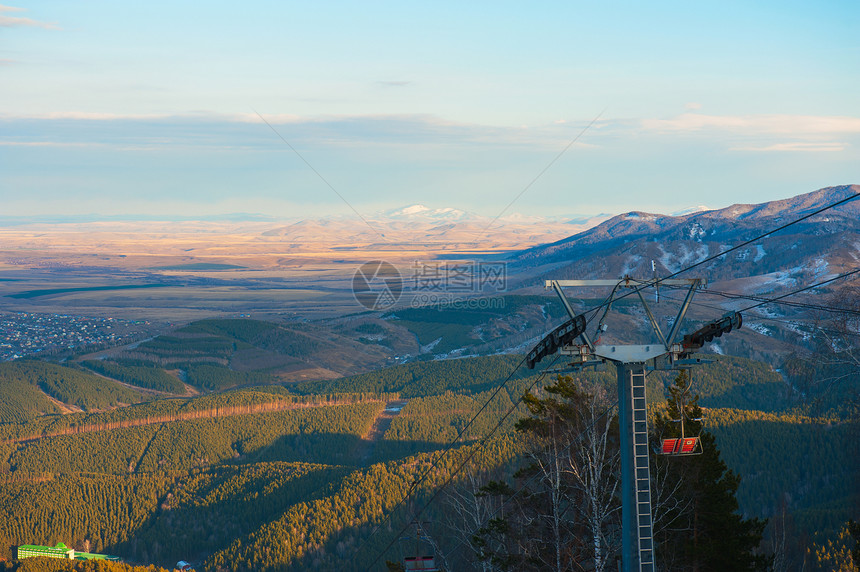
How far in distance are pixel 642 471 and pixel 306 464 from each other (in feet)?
353

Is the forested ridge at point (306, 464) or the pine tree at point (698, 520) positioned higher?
the pine tree at point (698, 520)

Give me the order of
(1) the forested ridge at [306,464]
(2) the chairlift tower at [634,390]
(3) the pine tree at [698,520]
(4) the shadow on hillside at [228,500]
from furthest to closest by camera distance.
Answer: (4) the shadow on hillside at [228,500]
(1) the forested ridge at [306,464]
(3) the pine tree at [698,520]
(2) the chairlift tower at [634,390]

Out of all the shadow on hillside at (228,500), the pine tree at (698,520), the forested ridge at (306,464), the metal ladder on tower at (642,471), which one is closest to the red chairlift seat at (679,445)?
the metal ladder on tower at (642,471)

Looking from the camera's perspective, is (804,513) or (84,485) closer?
(804,513)

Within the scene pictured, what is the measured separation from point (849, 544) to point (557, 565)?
46.5m

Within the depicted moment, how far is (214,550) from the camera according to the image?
106 meters

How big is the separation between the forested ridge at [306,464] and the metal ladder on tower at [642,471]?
70.1ft

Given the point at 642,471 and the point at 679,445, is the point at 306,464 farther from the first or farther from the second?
the point at 642,471

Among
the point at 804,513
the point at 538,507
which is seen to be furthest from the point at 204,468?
the point at 538,507

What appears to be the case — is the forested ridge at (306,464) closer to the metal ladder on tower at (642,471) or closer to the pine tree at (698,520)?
the pine tree at (698,520)

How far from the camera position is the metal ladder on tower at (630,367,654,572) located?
76.2 ft

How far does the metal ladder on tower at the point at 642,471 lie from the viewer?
23234mm

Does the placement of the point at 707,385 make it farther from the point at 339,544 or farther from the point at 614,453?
the point at 614,453

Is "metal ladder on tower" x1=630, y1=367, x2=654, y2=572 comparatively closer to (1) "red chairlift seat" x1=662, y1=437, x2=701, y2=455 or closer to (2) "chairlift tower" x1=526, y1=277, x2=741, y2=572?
(2) "chairlift tower" x1=526, y1=277, x2=741, y2=572
